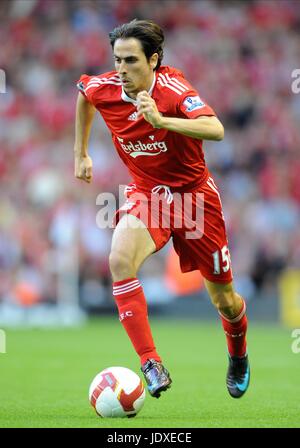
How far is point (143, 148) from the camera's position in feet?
20.8

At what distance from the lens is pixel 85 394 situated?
717cm

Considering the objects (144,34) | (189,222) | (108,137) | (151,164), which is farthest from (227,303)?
(108,137)

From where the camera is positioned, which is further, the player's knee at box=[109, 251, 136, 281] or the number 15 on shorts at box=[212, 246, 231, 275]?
the number 15 on shorts at box=[212, 246, 231, 275]

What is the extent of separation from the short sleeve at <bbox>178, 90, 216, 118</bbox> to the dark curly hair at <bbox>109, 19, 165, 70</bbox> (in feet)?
1.25

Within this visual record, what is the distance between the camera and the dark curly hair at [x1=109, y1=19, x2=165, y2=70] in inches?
242

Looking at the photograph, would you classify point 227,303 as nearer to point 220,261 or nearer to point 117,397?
point 220,261

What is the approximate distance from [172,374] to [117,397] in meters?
2.96

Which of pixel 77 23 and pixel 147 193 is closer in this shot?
pixel 147 193

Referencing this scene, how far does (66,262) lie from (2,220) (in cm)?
137

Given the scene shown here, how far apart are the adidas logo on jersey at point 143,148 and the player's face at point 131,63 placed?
36cm

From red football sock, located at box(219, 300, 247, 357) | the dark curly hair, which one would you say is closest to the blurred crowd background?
Answer: red football sock, located at box(219, 300, 247, 357)

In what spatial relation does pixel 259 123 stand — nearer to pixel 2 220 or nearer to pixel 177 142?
pixel 2 220

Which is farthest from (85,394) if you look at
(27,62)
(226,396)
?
(27,62)

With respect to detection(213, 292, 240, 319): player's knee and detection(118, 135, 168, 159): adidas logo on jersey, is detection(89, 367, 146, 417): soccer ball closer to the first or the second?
detection(213, 292, 240, 319): player's knee
